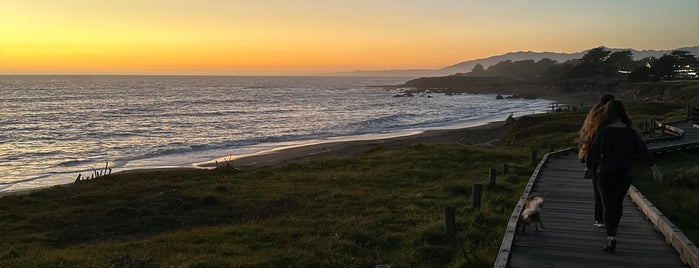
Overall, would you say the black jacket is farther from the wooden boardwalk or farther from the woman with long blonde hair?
the wooden boardwalk

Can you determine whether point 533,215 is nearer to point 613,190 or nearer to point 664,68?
point 613,190

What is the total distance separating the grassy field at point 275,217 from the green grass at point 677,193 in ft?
9.67

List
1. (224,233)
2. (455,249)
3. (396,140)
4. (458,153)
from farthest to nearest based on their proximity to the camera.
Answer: (396,140) < (458,153) < (224,233) < (455,249)

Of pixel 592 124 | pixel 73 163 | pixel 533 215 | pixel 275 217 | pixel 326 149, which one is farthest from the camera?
pixel 326 149

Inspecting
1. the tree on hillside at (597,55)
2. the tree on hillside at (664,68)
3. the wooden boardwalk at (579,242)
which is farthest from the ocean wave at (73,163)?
the tree on hillside at (597,55)

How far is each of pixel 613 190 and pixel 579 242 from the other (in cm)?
118

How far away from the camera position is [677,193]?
39.8 ft

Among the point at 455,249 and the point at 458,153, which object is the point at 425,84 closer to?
the point at 458,153

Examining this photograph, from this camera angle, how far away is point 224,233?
1095 cm

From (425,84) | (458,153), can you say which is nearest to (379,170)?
(458,153)

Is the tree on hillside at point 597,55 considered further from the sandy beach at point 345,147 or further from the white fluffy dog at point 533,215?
the white fluffy dog at point 533,215

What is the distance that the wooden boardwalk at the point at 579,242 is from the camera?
661 centimetres

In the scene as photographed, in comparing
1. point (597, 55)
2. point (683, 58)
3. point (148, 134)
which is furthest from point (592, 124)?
point (597, 55)

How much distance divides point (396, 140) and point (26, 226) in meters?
28.0
